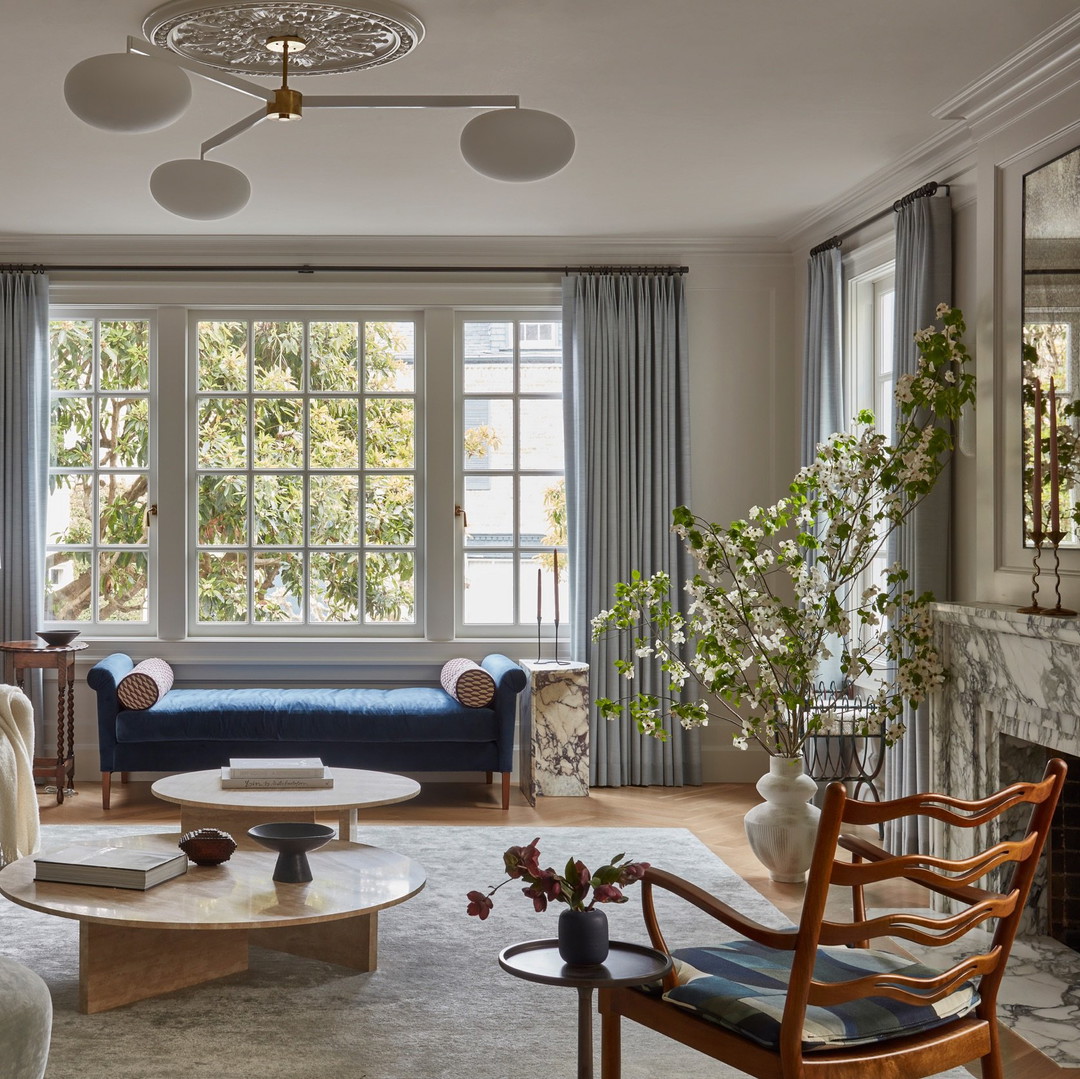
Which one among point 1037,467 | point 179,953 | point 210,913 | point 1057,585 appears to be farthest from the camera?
point 1037,467

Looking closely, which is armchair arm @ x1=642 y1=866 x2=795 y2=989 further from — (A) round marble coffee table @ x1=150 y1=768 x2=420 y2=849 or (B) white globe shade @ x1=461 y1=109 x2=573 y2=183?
(A) round marble coffee table @ x1=150 y1=768 x2=420 y2=849

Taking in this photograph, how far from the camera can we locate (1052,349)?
367cm

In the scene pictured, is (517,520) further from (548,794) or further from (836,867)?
(836,867)

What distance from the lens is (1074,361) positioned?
3549 millimetres

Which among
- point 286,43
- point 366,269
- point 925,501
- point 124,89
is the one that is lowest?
point 925,501

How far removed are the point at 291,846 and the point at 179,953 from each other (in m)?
0.47

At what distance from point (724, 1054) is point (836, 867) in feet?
1.51

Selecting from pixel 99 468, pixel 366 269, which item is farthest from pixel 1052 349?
pixel 99 468

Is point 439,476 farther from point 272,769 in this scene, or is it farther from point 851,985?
point 851,985

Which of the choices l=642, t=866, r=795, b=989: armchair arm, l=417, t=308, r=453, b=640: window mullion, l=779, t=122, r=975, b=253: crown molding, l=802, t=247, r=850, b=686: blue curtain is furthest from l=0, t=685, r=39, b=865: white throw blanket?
l=779, t=122, r=975, b=253: crown molding

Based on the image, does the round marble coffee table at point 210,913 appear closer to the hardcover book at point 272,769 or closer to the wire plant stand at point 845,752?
the hardcover book at point 272,769

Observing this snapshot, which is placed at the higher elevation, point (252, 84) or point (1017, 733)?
point (252, 84)

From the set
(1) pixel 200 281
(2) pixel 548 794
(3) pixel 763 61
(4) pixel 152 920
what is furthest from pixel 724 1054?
(1) pixel 200 281

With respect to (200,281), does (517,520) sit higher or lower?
lower
